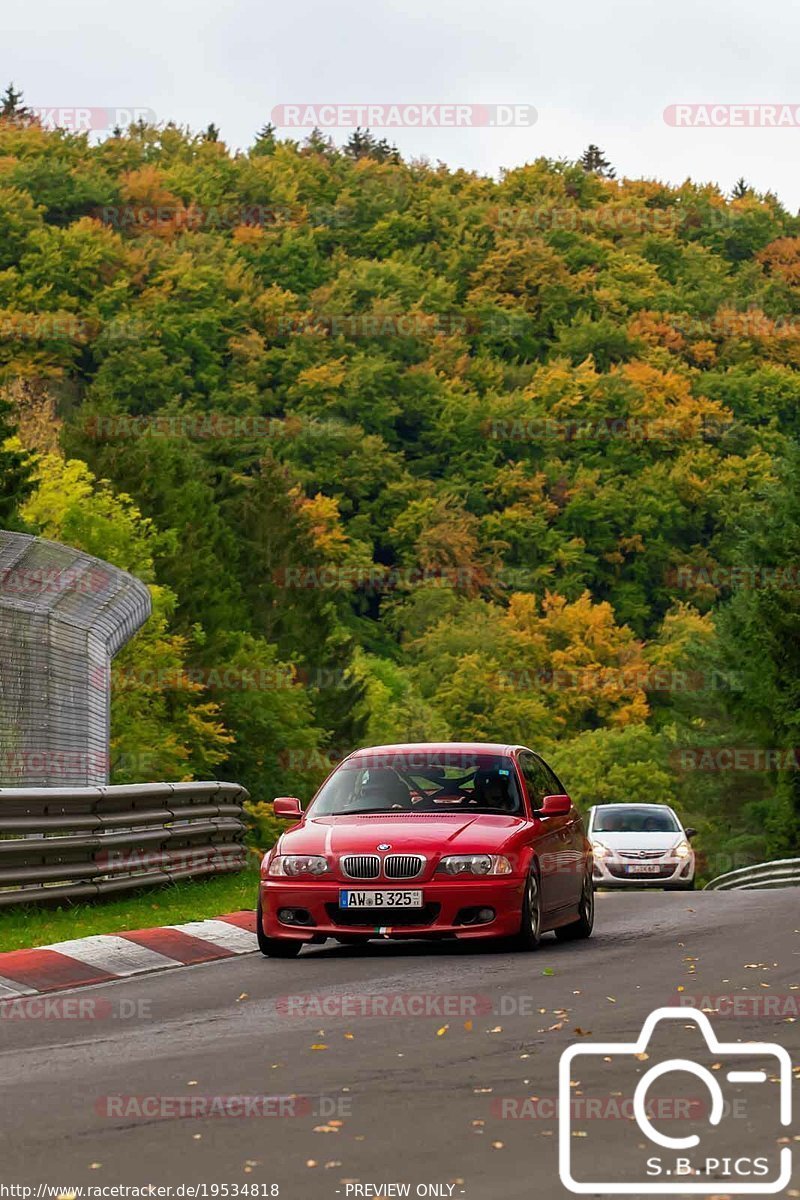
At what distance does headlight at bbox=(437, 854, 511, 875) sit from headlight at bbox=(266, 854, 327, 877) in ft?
2.69

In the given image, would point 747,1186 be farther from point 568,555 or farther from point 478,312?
point 478,312

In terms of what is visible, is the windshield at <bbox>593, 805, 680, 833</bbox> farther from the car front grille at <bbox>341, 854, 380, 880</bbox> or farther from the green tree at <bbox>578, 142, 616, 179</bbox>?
the green tree at <bbox>578, 142, 616, 179</bbox>

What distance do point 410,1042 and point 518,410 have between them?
112417 millimetres

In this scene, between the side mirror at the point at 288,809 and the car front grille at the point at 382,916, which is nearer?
the car front grille at the point at 382,916

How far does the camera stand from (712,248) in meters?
139

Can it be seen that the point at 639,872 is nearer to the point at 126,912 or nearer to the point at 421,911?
the point at 126,912

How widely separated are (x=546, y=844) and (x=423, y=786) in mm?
1036

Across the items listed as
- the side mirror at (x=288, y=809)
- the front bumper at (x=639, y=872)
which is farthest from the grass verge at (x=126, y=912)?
the front bumper at (x=639, y=872)

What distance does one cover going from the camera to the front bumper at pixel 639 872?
3048cm

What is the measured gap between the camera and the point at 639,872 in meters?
30.5

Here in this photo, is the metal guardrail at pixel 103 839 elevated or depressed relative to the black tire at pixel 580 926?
elevated

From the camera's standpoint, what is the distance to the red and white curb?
40.2 feet

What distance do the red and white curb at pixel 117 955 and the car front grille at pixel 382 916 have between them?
1.04 metres

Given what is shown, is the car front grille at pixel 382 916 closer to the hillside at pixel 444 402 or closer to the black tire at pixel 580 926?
the black tire at pixel 580 926
